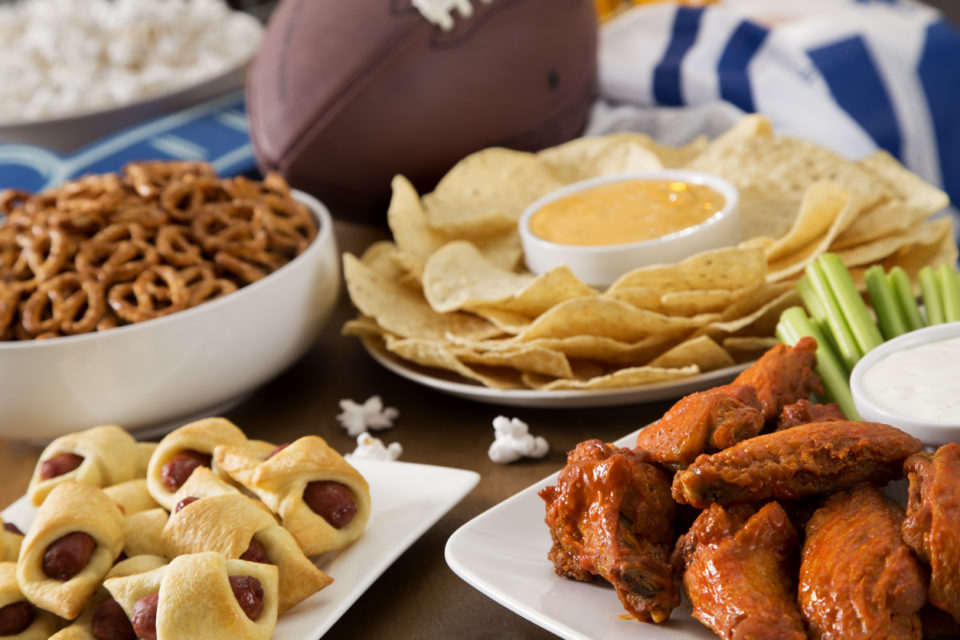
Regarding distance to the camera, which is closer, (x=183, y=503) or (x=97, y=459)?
(x=183, y=503)

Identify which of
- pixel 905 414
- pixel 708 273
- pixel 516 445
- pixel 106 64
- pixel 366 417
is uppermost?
pixel 905 414

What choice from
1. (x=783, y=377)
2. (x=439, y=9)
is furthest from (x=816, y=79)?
(x=783, y=377)

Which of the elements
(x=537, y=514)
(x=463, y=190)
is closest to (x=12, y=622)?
(x=537, y=514)

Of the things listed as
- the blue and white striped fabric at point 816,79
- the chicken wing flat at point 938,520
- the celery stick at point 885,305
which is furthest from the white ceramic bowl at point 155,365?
the blue and white striped fabric at point 816,79

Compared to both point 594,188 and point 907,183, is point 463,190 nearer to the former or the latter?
point 594,188

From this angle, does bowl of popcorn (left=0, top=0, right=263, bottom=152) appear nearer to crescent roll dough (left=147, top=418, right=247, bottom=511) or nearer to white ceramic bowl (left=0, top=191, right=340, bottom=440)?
white ceramic bowl (left=0, top=191, right=340, bottom=440)

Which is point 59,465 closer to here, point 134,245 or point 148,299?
point 148,299
